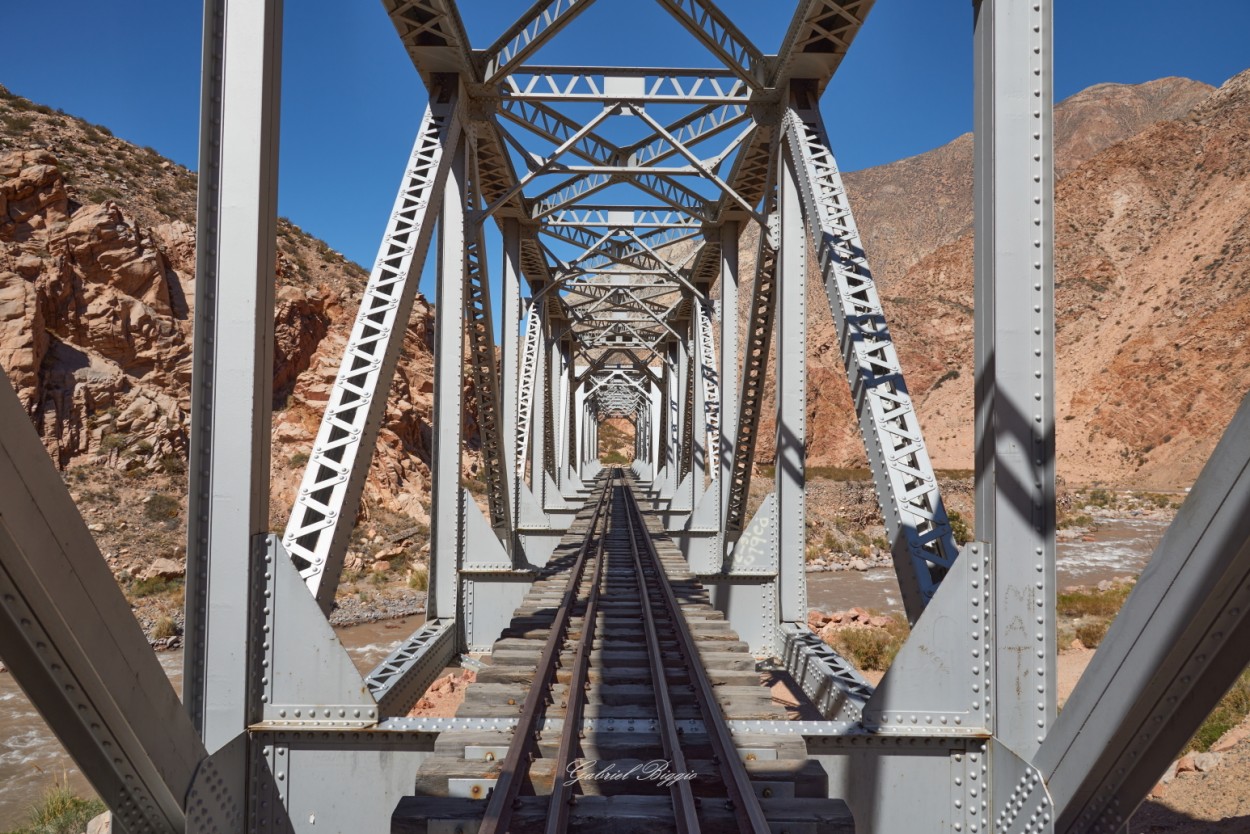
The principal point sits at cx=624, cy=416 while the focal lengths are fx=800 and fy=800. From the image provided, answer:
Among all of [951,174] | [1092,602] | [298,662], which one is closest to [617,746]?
[298,662]

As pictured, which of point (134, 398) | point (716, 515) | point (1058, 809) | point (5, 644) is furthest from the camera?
point (134, 398)

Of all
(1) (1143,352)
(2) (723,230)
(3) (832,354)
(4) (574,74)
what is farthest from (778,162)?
(3) (832,354)

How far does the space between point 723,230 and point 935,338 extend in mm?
60383

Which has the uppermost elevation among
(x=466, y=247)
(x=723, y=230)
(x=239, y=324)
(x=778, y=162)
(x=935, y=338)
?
(x=935, y=338)

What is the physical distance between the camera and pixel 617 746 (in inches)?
181

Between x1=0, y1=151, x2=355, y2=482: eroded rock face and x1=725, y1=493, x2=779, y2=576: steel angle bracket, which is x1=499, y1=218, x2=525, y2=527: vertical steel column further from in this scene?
x1=0, y1=151, x2=355, y2=482: eroded rock face

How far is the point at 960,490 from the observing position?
38781mm

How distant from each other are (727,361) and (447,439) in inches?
273

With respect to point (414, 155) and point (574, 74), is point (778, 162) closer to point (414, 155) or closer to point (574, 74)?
point (574, 74)

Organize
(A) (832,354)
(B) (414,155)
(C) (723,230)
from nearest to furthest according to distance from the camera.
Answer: (B) (414,155)
(C) (723,230)
(A) (832,354)

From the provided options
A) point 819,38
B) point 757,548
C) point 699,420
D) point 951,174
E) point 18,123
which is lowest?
point 757,548

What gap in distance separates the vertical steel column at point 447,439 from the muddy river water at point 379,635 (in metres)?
3.61

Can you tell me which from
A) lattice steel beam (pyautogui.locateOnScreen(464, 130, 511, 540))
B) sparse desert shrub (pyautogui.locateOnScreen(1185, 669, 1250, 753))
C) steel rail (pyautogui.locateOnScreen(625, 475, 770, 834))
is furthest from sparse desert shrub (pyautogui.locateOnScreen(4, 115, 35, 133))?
sparse desert shrub (pyautogui.locateOnScreen(1185, 669, 1250, 753))

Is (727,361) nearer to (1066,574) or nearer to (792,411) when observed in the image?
(792,411)
